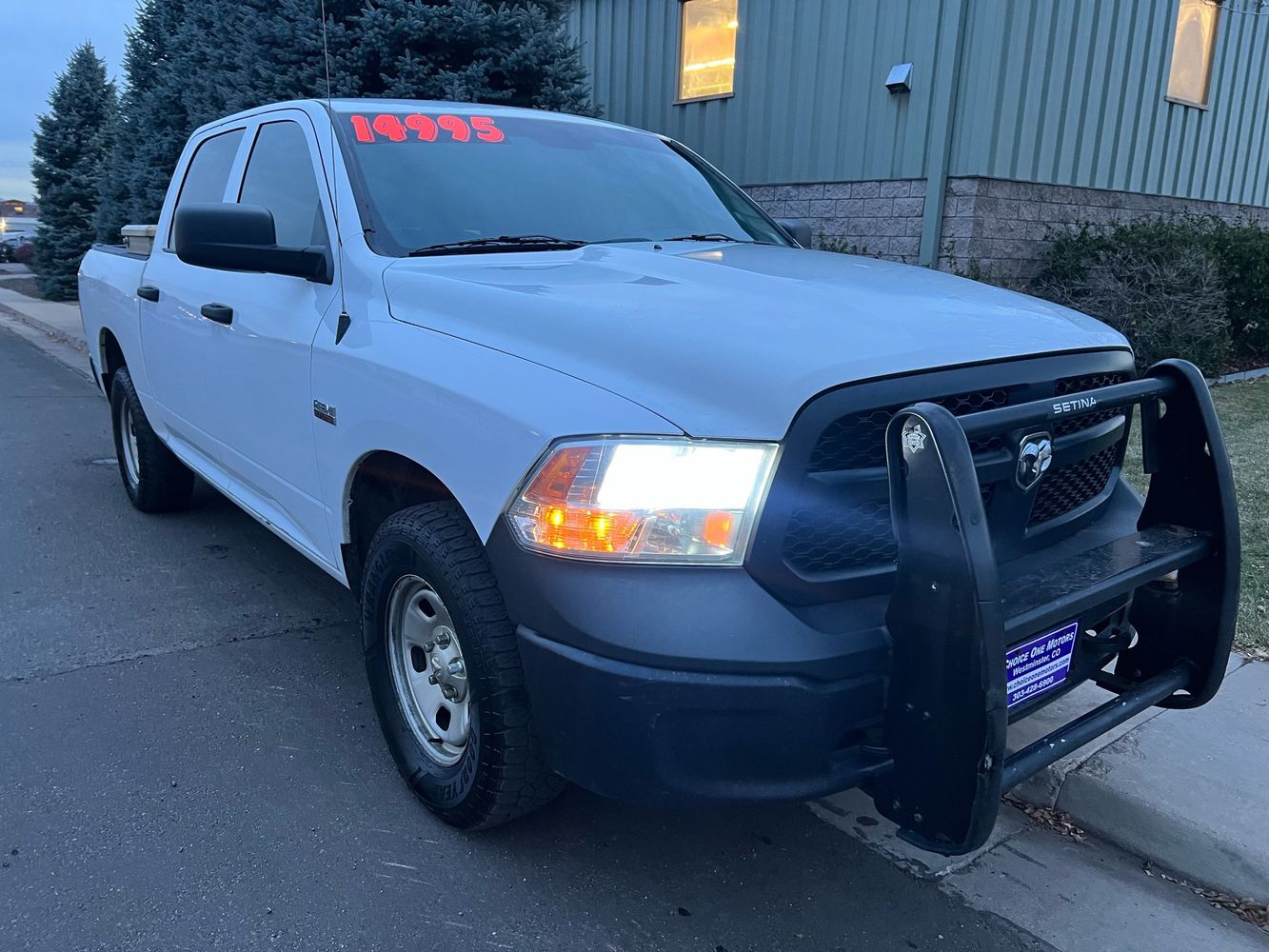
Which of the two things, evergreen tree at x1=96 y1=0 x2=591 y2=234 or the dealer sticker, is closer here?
the dealer sticker

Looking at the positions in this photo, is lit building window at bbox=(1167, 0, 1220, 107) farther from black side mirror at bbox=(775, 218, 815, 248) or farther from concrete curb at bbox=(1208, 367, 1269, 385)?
black side mirror at bbox=(775, 218, 815, 248)

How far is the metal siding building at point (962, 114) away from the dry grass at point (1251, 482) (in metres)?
2.22

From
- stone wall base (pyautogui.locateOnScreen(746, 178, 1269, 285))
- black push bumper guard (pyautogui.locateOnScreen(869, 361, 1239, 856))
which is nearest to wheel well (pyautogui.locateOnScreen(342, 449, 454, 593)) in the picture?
black push bumper guard (pyautogui.locateOnScreen(869, 361, 1239, 856))

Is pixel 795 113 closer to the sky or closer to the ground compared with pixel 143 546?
closer to the sky

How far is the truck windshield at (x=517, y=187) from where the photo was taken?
10.8 feet

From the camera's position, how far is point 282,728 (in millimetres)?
3398

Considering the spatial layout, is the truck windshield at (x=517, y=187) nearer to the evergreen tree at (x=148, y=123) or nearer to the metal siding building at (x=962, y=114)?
the metal siding building at (x=962, y=114)

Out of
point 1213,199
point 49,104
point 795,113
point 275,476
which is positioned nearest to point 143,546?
point 275,476

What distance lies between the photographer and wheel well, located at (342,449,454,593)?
2764mm

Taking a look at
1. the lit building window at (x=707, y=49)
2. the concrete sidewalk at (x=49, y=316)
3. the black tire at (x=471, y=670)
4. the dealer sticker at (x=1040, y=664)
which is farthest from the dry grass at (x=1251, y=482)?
the concrete sidewalk at (x=49, y=316)

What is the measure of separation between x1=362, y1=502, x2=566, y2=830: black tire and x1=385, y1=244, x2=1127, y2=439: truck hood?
50 cm

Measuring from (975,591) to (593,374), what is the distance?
0.91 meters

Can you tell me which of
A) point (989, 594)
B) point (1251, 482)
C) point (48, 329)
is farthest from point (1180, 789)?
point (48, 329)

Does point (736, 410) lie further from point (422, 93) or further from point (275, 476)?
point (422, 93)
